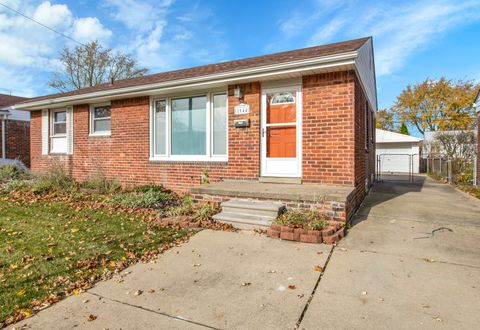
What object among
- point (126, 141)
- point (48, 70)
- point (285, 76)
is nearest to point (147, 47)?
point (126, 141)

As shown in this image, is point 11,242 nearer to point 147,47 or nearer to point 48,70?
point 147,47

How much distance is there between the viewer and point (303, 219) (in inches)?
178

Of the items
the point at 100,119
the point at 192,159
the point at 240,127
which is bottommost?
the point at 192,159

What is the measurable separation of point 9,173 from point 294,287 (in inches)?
454

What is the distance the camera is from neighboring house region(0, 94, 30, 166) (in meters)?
14.4

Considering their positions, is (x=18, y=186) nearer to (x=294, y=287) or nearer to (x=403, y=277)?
(x=294, y=287)

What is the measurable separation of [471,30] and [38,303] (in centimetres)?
1995

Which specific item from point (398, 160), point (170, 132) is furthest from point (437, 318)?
point (398, 160)

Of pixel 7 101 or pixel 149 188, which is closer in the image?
pixel 149 188

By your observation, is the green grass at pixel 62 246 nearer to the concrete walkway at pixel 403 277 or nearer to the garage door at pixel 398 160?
the concrete walkway at pixel 403 277

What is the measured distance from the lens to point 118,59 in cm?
2491

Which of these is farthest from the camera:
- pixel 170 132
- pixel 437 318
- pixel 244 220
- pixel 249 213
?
pixel 170 132

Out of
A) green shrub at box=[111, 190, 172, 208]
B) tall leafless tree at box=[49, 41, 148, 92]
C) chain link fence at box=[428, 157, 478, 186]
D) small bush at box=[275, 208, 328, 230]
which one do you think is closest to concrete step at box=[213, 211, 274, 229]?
small bush at box=[275, 208, 328, 230]

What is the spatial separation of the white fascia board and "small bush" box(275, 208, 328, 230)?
2856 millimetres
